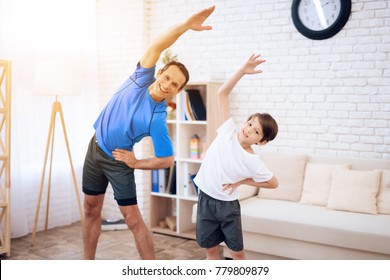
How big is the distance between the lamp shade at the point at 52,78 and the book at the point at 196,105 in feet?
3.29

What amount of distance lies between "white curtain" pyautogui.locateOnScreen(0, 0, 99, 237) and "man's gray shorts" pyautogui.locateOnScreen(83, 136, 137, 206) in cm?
163

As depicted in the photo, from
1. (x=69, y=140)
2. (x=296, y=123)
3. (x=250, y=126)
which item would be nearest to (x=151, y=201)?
(x=69, y=140)

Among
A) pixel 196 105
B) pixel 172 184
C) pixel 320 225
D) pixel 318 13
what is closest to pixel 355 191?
pixel 320 225

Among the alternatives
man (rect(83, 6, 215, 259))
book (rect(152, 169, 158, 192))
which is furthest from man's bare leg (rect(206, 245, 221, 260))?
book (rect(152, 169, 158, 192))

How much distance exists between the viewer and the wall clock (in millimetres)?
3740

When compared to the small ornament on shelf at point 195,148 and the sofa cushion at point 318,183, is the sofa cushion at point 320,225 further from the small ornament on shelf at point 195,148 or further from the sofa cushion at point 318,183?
the small ornament on shelf at point 195,148

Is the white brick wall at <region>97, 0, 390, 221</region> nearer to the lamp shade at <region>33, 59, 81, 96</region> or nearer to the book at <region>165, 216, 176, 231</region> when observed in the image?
the book at <region>165, 216, 176, 231</region>

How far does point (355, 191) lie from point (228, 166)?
4.36 feet

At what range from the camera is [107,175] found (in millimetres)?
2686

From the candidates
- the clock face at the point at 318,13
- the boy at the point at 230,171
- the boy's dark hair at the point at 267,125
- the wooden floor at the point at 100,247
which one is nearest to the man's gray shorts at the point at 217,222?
the boy at the point at 230,171

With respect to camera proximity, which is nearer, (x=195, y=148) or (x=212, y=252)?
(x=212, y=252)

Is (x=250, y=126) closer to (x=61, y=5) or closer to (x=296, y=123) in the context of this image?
(x=296, y=123)

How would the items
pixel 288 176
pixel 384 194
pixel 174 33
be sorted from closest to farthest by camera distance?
pixel 174 33
pixel 384 194
pixel 288 176

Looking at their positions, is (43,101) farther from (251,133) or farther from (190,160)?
(251,133)
